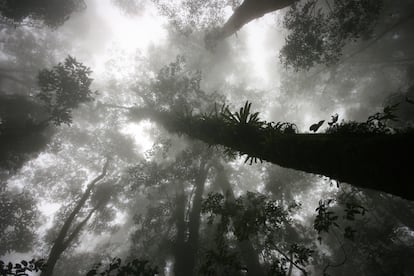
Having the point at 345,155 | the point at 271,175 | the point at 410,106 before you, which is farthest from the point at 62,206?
the point at 410,106

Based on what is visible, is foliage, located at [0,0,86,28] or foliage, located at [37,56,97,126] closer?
foliage, located at [37,56,97,126]

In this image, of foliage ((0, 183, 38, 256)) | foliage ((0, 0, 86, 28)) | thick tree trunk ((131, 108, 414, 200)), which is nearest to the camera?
thick tree trunk ((131, 108, 414, 200))

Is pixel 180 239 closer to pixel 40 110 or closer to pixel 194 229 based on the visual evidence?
pixel 194 229

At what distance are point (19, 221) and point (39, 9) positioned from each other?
67.8 feet

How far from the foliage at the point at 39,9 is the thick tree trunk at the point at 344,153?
20329 millimetres

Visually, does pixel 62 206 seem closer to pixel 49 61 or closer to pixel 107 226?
pixel 107 226

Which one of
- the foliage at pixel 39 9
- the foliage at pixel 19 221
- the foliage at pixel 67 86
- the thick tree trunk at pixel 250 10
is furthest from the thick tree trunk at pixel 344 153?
the foliage at pixel 19 221

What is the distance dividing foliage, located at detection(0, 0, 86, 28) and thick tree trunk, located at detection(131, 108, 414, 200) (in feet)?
66.7

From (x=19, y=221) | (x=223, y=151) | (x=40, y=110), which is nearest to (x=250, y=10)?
(x=223, y=151)

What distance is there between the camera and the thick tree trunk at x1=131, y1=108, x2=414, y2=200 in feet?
8.75

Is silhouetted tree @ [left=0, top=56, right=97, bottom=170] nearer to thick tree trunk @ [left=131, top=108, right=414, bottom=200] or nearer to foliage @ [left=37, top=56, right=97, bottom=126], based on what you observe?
foliage @ [left=37, top=56, right=97, bottom=126]

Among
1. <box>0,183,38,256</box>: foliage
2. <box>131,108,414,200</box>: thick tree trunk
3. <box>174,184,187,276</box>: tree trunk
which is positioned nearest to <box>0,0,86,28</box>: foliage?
<box>0,183,38,256</box>: foliage

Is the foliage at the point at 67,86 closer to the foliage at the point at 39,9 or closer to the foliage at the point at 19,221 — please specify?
the foliage at the point at 39,9

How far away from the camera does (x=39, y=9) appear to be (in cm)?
1838
